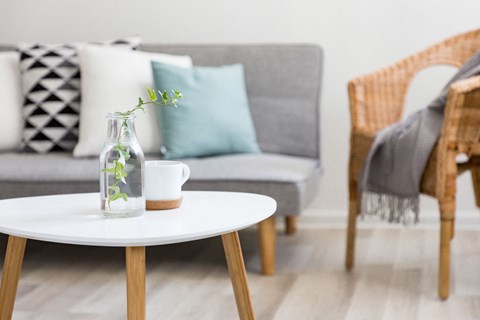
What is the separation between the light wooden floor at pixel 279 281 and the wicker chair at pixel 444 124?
0.47 ft

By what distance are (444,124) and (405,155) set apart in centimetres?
23

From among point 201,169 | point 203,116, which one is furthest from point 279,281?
point 203,116

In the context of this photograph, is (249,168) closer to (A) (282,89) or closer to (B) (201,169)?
(B) (201,169)

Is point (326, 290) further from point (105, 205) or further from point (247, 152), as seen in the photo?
point (105, 205)

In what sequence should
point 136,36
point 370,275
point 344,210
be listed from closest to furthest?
point 370,275 → point 136,36 → point 344,210

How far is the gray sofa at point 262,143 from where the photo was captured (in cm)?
279

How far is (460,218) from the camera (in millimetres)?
3521

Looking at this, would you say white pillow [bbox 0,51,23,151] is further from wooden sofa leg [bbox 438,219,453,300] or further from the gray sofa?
wooden sofa leg [bbox 438,219,453,300]

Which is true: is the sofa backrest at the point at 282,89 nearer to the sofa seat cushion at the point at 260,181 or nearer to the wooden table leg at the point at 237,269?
the sofa seat cushion at the point at 260,181

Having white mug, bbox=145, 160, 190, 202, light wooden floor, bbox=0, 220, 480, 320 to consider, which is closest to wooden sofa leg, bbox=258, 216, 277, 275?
light wooden floor, bbox=0, 220, 480, 320

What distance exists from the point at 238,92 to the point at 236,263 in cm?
138

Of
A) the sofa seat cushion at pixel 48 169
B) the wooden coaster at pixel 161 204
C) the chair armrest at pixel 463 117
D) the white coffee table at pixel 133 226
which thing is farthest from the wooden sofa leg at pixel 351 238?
the wooden coaster at pixel 161 204

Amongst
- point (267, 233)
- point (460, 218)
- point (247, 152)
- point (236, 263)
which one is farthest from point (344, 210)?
point (236, 263)

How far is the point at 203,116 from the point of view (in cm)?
304
